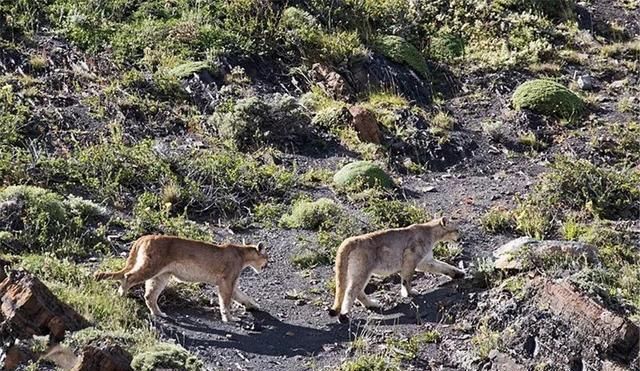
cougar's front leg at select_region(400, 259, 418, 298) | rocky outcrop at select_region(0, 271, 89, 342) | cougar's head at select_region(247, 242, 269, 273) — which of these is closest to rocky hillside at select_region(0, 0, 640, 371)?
rocky outcrop at select_region(0, 271, 89, 342)

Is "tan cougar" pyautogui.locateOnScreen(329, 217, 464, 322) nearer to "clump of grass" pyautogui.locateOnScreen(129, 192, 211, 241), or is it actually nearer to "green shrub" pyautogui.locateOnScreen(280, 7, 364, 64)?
"clump of grass" pyautogui.locateOnScreen(129, 192, 211, 241)

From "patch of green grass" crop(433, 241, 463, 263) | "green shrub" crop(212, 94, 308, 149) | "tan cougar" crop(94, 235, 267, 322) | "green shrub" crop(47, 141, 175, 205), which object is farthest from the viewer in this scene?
"green shrub" crop(212, 94, 308, 149)


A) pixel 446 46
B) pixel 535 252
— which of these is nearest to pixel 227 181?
pixel 535 252

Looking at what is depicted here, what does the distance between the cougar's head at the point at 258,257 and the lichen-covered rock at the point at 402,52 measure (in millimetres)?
10207

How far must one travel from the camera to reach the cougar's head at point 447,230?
14.8 metres

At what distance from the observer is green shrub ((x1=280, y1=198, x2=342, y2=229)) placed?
53.9 feet

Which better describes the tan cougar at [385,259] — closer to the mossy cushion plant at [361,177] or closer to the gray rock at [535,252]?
the gray rock at [535,252]

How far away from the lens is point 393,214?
16.7 metres

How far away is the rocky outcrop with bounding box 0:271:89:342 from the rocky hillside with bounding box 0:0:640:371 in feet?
0.07

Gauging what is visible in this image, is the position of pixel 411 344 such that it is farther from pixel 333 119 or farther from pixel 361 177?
pixel 333 119

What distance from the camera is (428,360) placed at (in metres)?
12.2

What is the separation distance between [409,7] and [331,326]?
14.0 metres

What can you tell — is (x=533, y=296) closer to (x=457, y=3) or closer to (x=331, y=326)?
(x=331, y=326)

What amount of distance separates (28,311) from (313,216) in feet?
21.6
